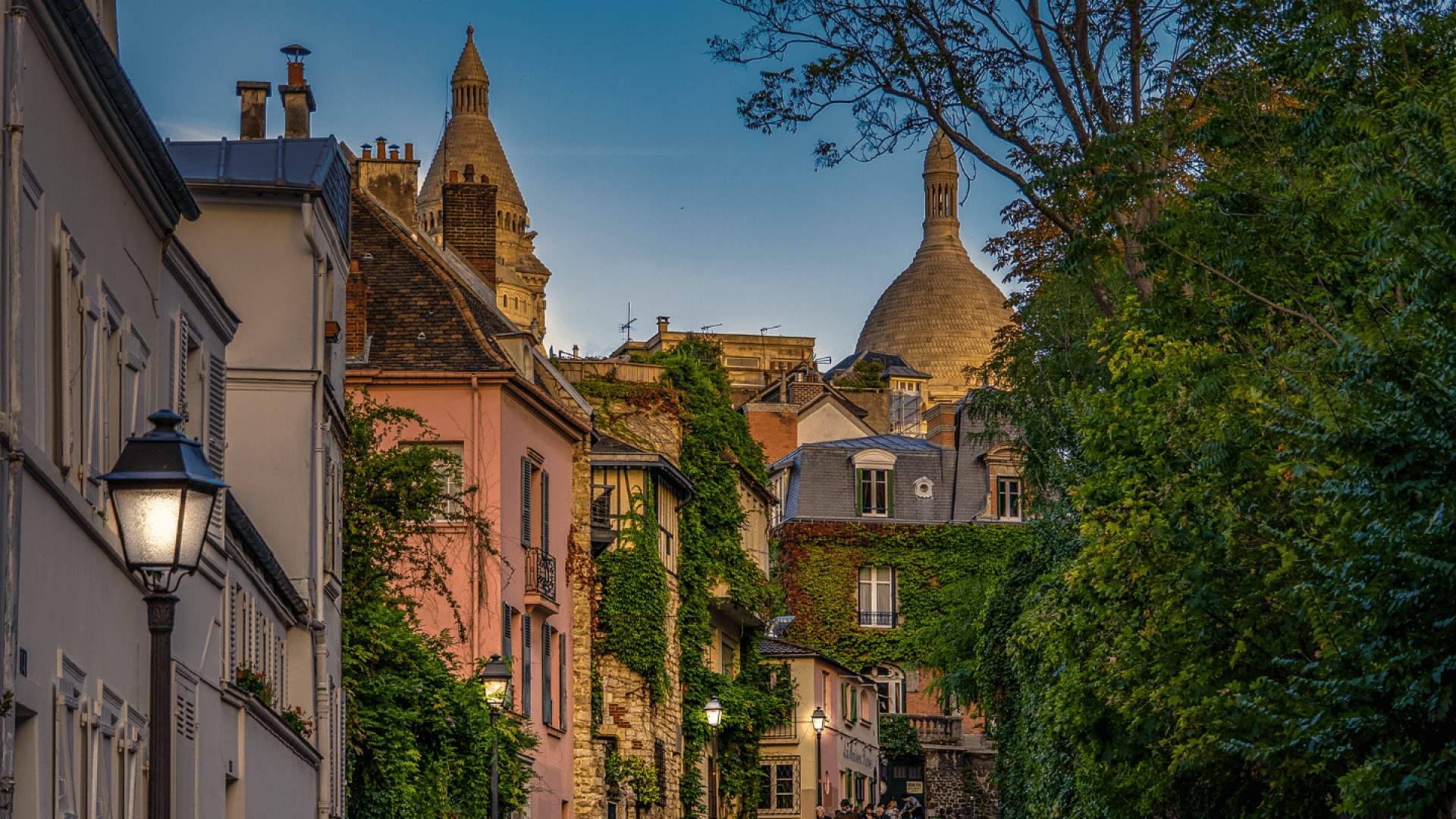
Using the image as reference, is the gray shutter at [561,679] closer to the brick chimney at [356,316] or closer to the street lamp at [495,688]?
the brick chimney at [356,316]

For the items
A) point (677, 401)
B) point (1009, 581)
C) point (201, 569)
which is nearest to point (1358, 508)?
point (201, 569)

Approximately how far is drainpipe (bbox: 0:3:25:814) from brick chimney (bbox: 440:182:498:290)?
3163cm

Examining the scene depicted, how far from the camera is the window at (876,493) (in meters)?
72.1

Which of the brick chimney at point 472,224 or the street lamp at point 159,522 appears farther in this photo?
the brick chimney at point 472,224

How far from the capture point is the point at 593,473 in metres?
38.5

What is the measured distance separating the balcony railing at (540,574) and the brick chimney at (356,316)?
4853mm

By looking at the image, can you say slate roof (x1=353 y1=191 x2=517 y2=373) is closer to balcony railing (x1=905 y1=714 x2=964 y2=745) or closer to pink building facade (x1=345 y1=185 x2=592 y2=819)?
pink building facade (x1=345 y1=185 x2=592 y2=819)

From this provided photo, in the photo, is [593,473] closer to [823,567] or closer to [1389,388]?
[1389,388]

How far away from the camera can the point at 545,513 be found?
113 ft

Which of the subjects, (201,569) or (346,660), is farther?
(346,660)

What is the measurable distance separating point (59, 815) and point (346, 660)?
13919mm

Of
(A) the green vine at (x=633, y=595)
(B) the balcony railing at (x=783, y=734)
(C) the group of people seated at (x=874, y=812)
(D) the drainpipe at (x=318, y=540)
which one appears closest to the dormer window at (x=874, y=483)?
(C) the group of people seated at (x=874, y=812)

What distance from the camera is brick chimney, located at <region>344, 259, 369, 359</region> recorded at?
30.3 metres

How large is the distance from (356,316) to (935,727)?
1726 inches
